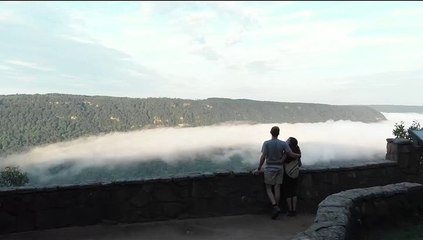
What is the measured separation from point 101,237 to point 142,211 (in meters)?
0.93

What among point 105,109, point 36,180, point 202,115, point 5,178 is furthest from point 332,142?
point 5,178

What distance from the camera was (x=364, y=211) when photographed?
595 centimetres

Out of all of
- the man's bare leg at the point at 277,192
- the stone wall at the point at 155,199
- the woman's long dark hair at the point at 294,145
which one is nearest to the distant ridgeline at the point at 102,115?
the stone wall at the point at 155,199

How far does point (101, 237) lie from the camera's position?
6.47m

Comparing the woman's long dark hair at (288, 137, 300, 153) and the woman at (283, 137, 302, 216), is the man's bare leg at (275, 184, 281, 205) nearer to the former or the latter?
the woman at (283, 137, 302, 216)

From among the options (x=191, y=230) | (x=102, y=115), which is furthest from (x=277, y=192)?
(x=102, y=115)

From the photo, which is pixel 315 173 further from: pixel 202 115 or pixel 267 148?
pixel 202 115

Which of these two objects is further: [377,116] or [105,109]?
[377,116]

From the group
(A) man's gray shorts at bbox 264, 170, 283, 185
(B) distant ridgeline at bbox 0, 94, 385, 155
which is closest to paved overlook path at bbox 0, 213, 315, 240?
(A) man's gray shorts at bbox 264, 170, 283, 185

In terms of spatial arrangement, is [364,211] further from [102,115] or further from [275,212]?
[102,115]

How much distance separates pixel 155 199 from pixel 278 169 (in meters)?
2.07

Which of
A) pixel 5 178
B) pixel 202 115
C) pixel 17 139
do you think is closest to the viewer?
pixel 5 178

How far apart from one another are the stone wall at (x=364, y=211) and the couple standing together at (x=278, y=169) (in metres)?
1.53

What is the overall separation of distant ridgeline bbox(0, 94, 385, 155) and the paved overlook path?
115 meters
